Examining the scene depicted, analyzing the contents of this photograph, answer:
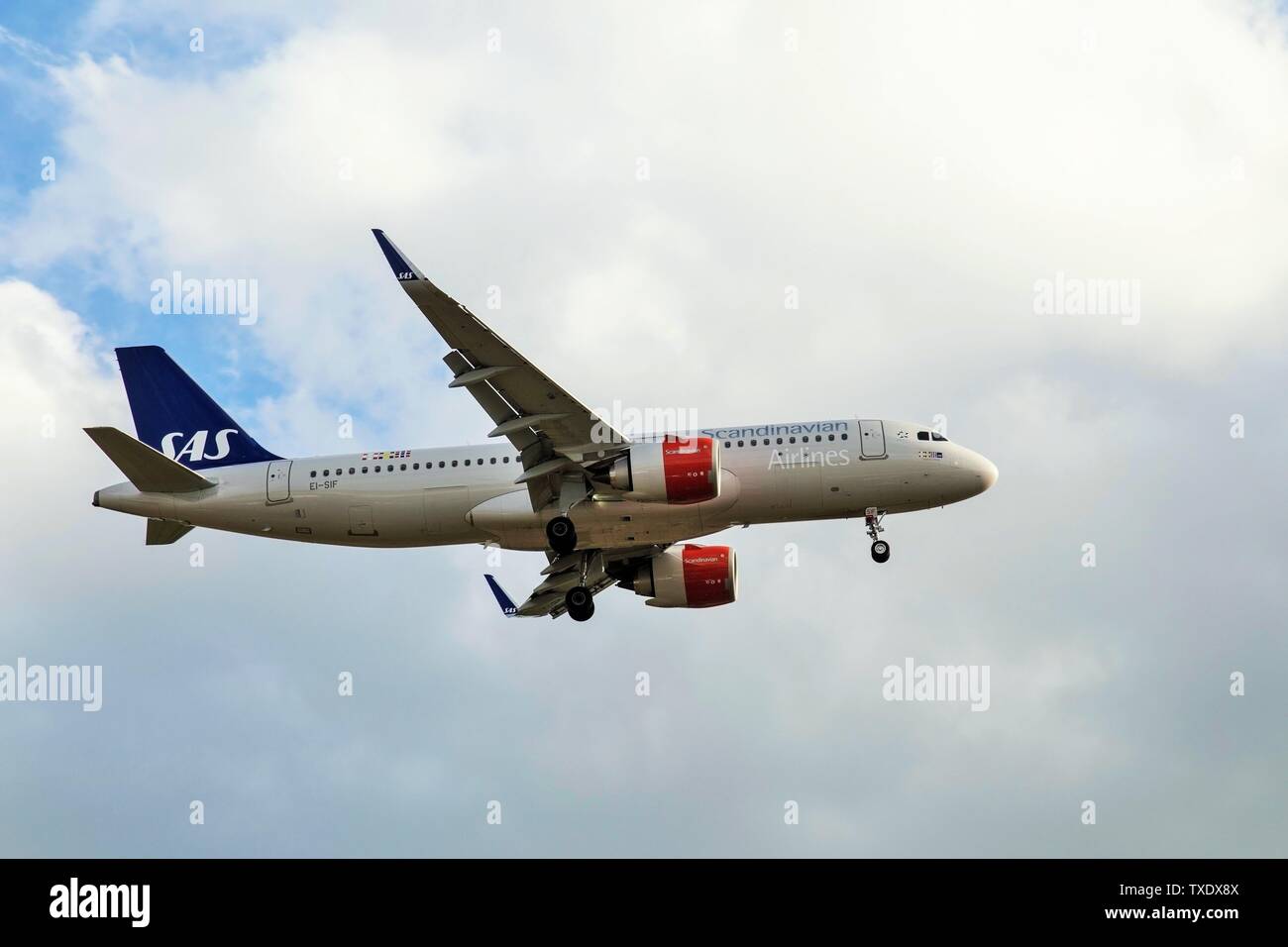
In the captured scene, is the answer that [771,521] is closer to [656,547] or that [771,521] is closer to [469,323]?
[656,547]

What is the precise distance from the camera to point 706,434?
4975 centimetres

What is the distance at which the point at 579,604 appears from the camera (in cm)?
5303

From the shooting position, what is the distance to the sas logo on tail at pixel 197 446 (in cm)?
5441

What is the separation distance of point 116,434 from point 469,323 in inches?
532

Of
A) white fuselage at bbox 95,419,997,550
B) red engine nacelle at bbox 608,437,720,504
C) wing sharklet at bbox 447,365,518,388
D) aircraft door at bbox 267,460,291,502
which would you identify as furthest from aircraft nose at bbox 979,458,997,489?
aircraft door at bbox 267,460,291,502

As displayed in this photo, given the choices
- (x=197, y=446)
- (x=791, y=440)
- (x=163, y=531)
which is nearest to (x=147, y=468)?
(x=163, y=531)

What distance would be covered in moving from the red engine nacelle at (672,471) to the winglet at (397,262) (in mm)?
10095

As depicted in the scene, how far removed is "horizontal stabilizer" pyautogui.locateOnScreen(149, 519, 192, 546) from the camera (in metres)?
52.5

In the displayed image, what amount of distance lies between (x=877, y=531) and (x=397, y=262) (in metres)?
19.6

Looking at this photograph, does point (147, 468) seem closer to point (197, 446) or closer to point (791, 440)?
point (197, 446)

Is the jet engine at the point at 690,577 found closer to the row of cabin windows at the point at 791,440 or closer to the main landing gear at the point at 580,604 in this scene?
the main landing gear at the point at 580,604

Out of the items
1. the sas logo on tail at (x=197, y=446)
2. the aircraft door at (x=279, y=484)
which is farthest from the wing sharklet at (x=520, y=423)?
the sas logo on tail at (x=197, y=446)

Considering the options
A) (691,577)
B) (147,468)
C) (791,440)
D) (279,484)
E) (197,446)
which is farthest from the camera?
(691,577)
